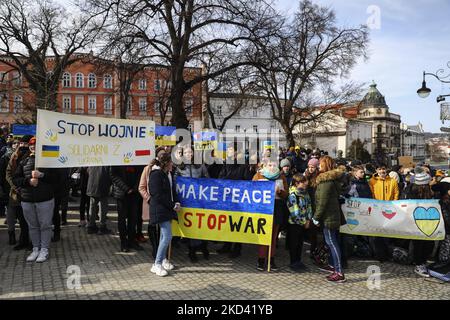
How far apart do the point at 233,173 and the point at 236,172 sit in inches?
2.4

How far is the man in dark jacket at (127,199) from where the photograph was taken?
6754mm

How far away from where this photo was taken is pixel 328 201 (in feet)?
18.4

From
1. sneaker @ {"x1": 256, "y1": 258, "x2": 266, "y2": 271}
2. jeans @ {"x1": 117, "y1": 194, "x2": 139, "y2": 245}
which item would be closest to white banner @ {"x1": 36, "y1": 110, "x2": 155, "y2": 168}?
jeans @ {"x1": 117, "y1": 194, "x2": 139, "y2": 245}

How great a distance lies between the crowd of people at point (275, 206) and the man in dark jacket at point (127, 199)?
2cm

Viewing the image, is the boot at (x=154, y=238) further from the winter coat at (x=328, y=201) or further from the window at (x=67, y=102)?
the window at (x=67, y=102)

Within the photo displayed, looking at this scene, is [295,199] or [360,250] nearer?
[295,199]

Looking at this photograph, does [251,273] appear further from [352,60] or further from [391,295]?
[352,60]

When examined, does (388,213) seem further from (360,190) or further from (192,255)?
(192,255)

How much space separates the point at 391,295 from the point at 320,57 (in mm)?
23535

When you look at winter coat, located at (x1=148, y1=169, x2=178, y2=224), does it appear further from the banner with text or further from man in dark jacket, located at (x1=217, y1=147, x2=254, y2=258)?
man in dark jacket, located at (x1=217, y1=147, x2=254, y2=258)

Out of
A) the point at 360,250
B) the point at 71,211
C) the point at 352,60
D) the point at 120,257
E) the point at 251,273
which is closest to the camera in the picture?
the point at 251,273
